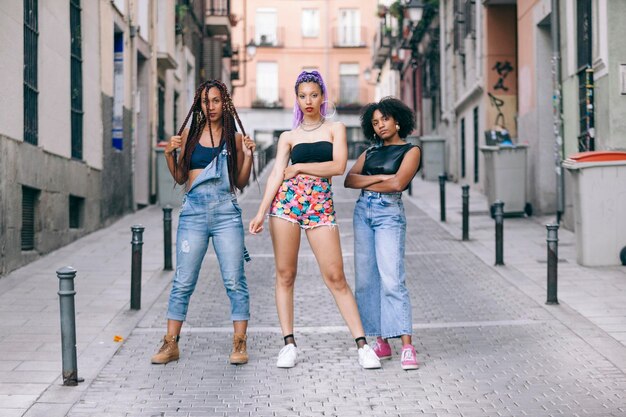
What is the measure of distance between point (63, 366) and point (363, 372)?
74.9 inches

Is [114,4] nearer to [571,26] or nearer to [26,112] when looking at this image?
[26,112]

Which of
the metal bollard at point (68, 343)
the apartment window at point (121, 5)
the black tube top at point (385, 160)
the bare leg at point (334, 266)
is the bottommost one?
the metal bollard at point (68, 343)

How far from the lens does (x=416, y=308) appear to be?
28.4 ft

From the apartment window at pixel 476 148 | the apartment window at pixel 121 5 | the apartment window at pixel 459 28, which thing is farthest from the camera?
the apartment window at pixel 459 28

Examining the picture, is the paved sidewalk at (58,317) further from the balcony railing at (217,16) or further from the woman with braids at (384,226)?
the balcony railing at (217,16)

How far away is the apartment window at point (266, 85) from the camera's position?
172 ft

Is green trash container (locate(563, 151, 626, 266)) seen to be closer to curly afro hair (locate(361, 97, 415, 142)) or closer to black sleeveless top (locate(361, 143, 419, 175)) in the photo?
curly afro hair (locate(361, 97, 415, 142))

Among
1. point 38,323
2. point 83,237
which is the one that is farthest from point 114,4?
point 38,323

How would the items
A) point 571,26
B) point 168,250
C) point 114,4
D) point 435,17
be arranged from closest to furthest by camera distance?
point 168,250, point 571,26, point 114,4, point 435,17

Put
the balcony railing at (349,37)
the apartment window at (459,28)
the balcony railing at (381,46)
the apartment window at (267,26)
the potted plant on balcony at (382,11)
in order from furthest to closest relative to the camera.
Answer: the balcony railing at (349,37)
the apartment window at (267,26)
the balcony railing at (381,46)
the potted plant on balcony at (382,11)
the apartment window at (459,28)

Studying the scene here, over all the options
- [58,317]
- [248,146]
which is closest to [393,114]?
[248,146]

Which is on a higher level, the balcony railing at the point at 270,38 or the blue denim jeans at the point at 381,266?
the balcony railing at the point at 270,38

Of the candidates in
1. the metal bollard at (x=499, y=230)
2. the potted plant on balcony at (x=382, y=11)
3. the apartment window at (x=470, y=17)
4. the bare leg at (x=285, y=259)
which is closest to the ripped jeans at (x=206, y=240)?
the bare leg at (x=285, y=259)

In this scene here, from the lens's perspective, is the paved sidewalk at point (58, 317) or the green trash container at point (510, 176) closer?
the paved sidewalk at point (58, 317)
